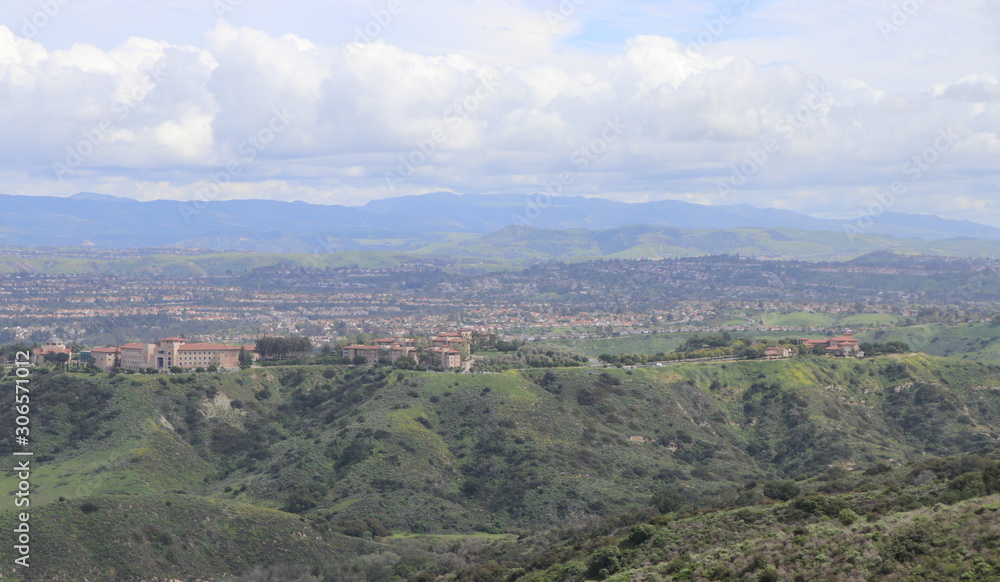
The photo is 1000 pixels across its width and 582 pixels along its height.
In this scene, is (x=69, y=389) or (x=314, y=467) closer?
Result: (x=314, y=467)

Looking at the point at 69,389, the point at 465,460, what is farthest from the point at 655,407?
the point at 69,389

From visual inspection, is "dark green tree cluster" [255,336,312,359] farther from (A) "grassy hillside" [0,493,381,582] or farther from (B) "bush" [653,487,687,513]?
(B) "bush" [653,487,687,513]

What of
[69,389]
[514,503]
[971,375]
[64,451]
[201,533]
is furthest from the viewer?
[971,375]

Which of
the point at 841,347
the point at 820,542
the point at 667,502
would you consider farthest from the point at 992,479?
the point at 841,347

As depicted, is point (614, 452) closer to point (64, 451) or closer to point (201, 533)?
point (201, 533)

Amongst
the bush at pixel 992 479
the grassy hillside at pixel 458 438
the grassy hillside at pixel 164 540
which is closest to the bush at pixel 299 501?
the grassy hillside at pixel 458 438

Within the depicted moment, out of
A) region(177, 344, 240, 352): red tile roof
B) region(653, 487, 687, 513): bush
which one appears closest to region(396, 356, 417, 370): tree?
region(177, 344, 240, 352): red tile roof

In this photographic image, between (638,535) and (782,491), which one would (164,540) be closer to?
(638,535)

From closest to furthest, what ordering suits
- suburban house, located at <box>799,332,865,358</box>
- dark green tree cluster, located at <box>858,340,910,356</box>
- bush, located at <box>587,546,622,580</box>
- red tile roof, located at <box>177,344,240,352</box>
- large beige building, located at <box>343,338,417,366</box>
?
bush, located at <box>587,546,622,580</box>, red tile roof, located at <box>177,344,240,352</box>, large beige building, located at <box>343,338,417,366</box>, suburban house, located at <box>799,332,865,358</box>, dark green tree cluster, located at <box>858,340,910,356</box>
